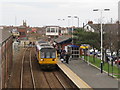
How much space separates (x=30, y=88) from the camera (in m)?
20.6

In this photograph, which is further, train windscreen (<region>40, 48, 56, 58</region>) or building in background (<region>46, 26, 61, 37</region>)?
building in background (<region>46, 26, 61, 37</region>)

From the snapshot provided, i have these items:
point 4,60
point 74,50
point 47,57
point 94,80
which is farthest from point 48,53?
point 4,60

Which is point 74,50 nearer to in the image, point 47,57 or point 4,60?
point 47,57

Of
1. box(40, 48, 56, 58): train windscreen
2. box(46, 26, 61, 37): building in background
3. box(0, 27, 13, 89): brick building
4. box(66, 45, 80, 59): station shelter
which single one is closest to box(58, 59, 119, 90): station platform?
box(40, 48, 56, 58): train windscreen

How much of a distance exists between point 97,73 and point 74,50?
451 inches

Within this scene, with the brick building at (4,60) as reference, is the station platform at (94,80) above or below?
below

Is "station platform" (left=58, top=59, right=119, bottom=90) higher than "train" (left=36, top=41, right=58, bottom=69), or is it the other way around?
"train" (left=36, top=41, right=58, bottom=69)

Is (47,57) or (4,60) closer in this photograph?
(4,60)

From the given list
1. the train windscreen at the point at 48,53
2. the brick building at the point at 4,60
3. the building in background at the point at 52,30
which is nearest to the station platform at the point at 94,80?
the train windscreen at the point at 48,53

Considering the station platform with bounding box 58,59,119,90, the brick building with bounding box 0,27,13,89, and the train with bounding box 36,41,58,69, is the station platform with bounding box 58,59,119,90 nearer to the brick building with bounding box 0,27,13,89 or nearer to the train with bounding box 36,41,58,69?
the train with bounding box 36,41,58,69

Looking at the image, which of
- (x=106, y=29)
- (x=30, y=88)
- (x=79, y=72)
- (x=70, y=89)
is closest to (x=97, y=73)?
(x=79, y=72)

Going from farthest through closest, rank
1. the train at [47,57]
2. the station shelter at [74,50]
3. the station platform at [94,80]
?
the station shelter at [74,50] → the train at [47,57] → the station platform at [94,80]

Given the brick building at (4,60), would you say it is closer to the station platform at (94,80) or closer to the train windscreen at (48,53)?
the station platform at (94,80)

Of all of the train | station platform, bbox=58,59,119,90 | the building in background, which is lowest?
station platform, bbox=58,59,119,90
